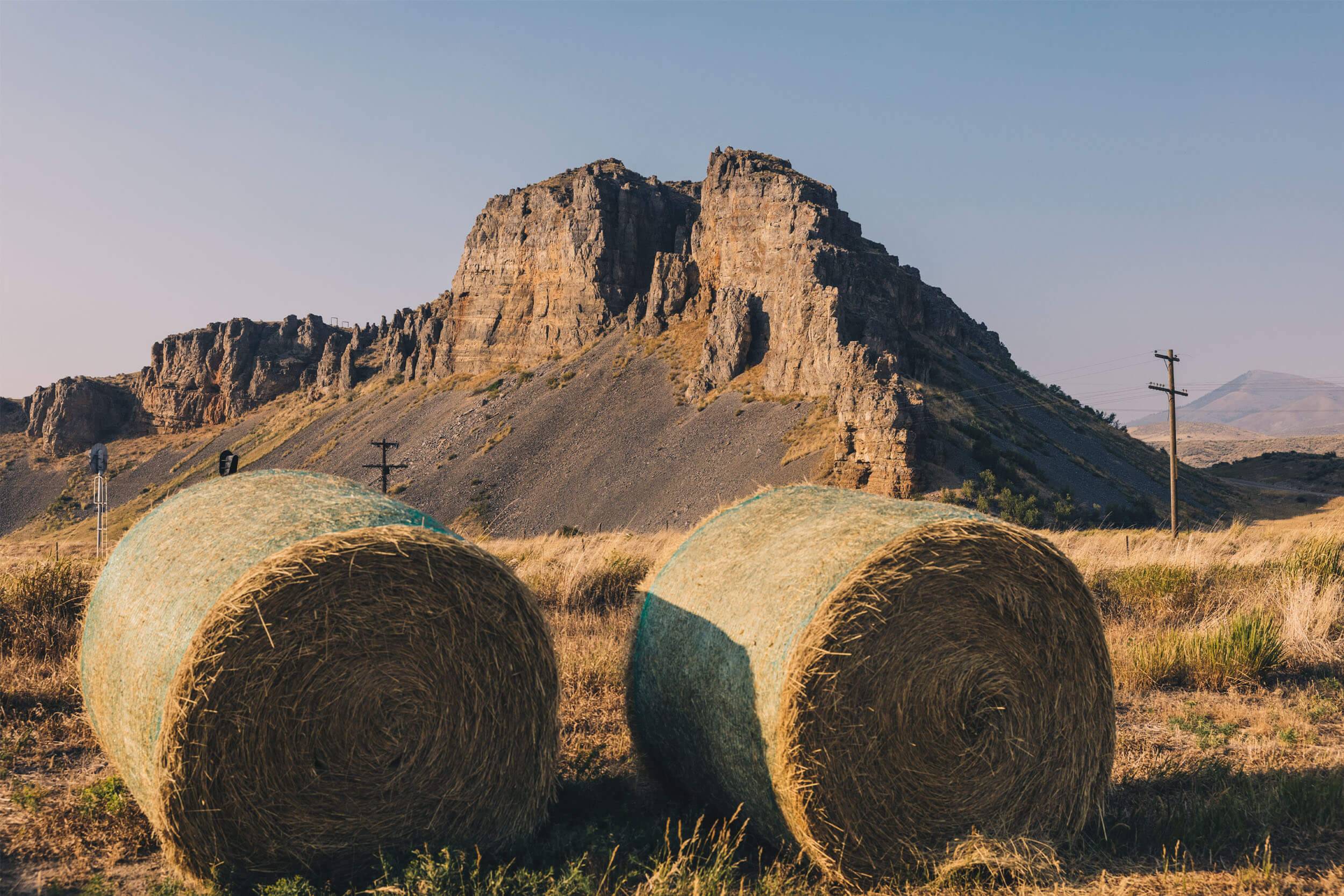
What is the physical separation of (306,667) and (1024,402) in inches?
3016

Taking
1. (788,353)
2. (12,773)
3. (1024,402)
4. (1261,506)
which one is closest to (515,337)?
(788,353)

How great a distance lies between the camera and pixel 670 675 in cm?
652

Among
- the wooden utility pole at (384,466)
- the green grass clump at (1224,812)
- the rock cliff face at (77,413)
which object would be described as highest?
the rock cliff face at (77,413)

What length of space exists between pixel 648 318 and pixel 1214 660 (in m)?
74.8

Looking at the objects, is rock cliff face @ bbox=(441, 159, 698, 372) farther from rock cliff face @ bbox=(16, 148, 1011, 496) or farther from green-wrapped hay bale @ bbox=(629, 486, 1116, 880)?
green-wrapped hay bale @ bbox=(629, 486, 1116, 880)

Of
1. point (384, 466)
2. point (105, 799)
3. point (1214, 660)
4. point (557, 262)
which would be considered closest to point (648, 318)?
point (557, 262)

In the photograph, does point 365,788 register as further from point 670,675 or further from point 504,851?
point 670,675

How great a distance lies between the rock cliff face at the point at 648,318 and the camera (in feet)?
193

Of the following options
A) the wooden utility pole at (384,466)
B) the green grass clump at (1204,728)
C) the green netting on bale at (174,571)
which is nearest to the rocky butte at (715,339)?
the wooden utility pole at (384,466)

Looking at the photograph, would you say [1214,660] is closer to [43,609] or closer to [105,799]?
[105,799]

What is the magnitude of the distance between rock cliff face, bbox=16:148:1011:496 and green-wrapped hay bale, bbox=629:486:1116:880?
4062 centimetres

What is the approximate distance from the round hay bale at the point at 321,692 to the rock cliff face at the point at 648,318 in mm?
41813

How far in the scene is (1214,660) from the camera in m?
9.09

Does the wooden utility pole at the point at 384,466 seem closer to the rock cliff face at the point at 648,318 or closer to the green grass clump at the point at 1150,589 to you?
the green grass clump at the point at 1150,589
